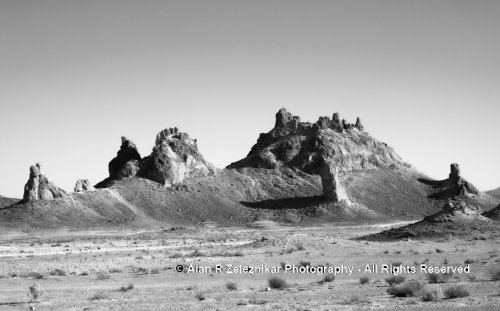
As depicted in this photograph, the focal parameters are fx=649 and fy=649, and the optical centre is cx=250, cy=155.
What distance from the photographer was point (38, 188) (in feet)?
391

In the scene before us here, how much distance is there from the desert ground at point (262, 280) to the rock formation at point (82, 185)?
76.2 metres

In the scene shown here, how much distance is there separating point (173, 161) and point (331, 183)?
3387cm

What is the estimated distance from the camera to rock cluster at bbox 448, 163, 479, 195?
5915 inches

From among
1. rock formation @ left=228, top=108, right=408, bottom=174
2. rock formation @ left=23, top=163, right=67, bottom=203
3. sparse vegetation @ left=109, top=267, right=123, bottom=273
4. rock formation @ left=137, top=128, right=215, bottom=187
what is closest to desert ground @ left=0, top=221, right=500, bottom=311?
sparse vegetation @ left=109, top=267, right=123, bottom=273

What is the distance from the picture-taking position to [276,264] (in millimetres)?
40594

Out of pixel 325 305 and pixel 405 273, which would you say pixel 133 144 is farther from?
pixel 325 305

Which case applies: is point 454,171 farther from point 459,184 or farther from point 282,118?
point 282,118

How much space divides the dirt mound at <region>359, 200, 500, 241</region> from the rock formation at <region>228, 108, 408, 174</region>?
8973 cm

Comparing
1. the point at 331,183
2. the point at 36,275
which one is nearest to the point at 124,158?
the point at 331,183

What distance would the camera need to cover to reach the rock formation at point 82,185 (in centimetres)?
12746

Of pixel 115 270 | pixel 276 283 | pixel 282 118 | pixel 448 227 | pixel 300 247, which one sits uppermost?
pixel 282 118

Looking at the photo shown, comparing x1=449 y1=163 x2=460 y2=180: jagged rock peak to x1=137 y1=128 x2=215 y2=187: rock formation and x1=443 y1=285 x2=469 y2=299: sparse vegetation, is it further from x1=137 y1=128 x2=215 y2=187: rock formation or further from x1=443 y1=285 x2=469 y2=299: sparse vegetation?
x1=443 y1=285 x2=469 y2=299: sparse vegetation

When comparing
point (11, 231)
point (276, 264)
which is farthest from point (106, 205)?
point (276, 264)

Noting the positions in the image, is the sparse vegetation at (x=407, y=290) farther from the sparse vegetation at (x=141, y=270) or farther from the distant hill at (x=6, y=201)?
the distant hill at (x=6, y=201)
